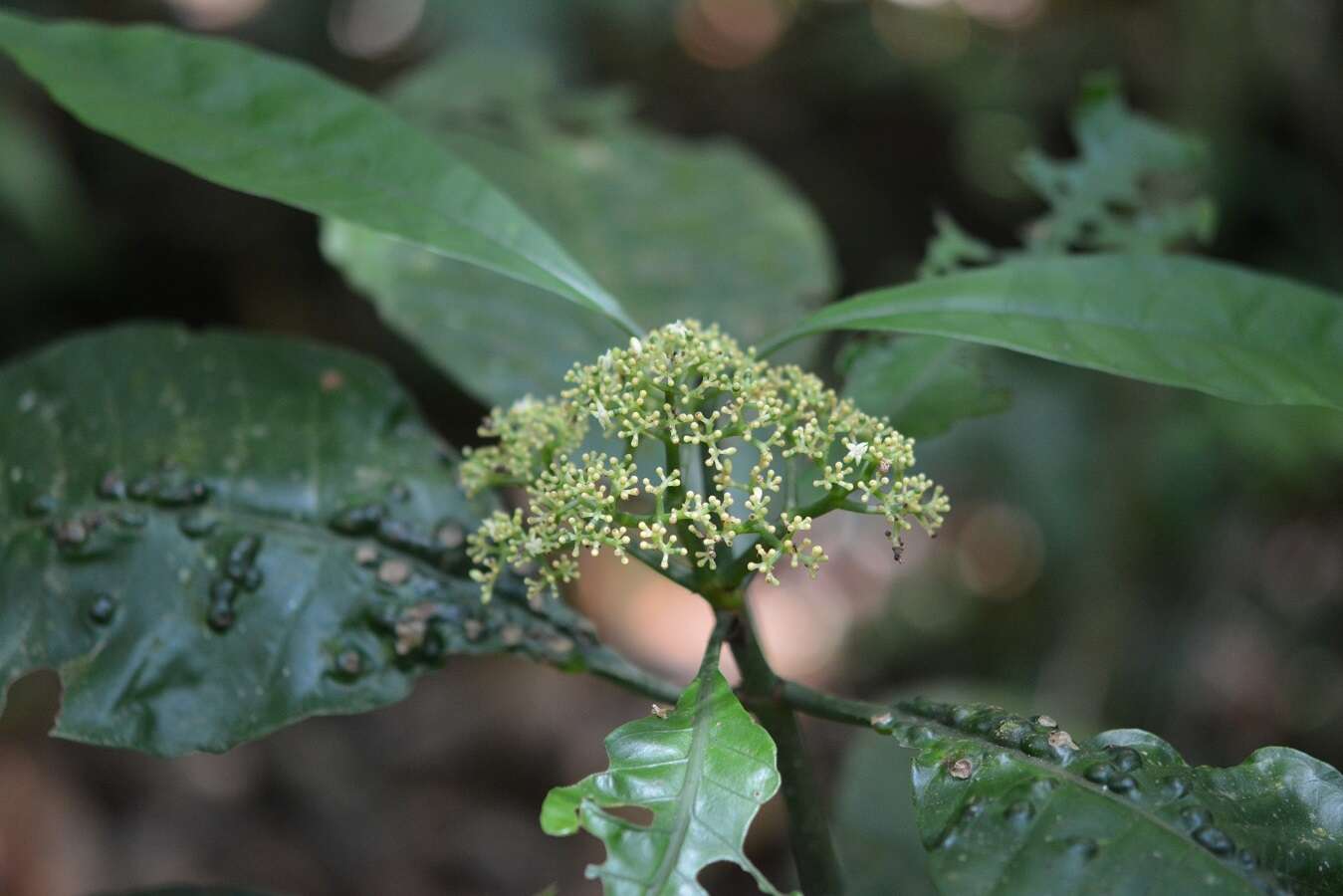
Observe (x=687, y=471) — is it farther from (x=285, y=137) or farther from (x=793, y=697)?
(x=285, y=137)

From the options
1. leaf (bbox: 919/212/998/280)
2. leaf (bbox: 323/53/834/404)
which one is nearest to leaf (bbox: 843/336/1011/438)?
leaf (bbox: 919/212/998/280)

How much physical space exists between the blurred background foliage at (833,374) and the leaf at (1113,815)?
88 cm

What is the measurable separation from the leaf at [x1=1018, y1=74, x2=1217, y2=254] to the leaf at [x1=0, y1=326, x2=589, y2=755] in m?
1.03

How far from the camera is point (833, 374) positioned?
2.77 m

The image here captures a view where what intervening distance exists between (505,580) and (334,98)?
64cm

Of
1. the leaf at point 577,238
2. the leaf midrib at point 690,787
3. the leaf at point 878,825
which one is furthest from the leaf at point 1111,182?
the leaf midrib at point 690,787

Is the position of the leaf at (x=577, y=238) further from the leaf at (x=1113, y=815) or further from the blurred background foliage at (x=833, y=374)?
the leaf at (x=1113, y=815)

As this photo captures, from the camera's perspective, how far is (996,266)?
1277 mm

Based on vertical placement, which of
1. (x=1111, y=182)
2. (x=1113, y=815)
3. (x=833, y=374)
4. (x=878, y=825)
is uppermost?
(x=1111, y=182)

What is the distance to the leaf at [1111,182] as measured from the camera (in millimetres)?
1742

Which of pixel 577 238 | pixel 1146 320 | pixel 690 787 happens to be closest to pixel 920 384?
pixel 1146 320

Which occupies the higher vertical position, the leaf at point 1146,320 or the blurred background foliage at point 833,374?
the leaf at point 1146,320

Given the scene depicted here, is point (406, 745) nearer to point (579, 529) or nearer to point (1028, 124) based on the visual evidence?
point (579, 529)

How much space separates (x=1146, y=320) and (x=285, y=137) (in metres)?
1.03
